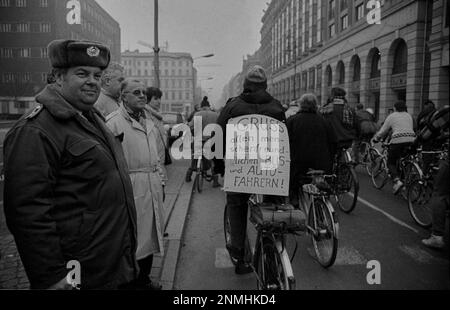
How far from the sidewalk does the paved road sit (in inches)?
5.4

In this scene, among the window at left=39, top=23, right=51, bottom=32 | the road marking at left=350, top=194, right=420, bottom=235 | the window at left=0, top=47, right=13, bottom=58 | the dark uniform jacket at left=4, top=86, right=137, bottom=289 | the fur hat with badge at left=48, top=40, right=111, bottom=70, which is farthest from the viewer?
the window at left=0, top=47, right=13, bottom=58

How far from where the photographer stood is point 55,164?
1691 mm

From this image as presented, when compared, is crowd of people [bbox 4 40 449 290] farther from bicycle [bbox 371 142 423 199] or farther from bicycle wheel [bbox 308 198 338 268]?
bicycle [bbox 371 142 423 199]

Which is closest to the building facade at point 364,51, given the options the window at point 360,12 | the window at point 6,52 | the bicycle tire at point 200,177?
the window at point 360,12

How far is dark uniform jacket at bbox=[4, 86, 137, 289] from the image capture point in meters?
1.58

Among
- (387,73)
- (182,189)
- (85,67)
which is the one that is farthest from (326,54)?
(85,67)

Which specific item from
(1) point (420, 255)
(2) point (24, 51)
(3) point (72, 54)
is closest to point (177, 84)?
(2) point (24, 51)

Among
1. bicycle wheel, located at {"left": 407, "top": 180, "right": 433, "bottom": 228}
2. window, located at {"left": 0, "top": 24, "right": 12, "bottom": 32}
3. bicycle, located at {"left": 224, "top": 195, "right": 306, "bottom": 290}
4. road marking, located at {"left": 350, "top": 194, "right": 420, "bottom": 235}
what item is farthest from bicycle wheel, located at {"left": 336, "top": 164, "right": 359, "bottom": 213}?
A: window, located at {"left": 0, "top": 24, "right": 12, "bottom": 32}

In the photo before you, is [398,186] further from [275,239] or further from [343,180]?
[275,239]

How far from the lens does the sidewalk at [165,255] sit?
3.39 m

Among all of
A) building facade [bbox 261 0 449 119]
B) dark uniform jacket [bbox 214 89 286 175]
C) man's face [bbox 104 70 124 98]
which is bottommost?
dark uniform jacket [bbox 214 89 286 175]

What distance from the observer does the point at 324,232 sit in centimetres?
417

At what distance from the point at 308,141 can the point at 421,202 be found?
2238 mm
